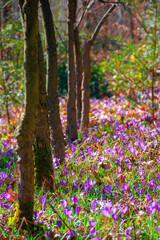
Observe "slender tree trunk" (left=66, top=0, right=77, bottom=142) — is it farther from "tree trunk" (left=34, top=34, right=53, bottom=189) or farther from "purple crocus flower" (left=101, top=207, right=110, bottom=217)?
"purple crocus flower" (left=101, top=207, right=110, bottom=217)

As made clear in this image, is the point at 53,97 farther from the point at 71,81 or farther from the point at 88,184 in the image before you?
the point at 88,184

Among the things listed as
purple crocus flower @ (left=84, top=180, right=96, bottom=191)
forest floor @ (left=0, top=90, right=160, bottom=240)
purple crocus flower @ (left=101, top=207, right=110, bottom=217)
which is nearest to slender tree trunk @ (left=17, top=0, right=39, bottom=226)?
forest floor @ (left=0, top=90, right=160, bottom=240)

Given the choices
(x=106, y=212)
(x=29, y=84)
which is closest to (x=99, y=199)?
(x=106, y=212)

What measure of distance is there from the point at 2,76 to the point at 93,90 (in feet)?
12.0

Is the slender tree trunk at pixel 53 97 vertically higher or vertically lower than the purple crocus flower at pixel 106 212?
higher

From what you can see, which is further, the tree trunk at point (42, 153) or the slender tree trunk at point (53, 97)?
the slender tree trunk at point (53, 97)

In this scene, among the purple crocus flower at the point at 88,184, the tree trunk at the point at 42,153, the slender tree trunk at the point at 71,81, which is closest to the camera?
the purple crocus flower at the point at 88,184

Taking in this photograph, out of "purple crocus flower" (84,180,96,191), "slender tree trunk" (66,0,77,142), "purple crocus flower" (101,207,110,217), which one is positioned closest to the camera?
"purple crocus flower" (101,207,110,217)

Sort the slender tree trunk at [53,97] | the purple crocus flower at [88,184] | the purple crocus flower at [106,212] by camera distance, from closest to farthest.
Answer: the purple crocus flower at [106,212] < the purple crocus flower at [88,184] < the slender tree trunk at [53,97]

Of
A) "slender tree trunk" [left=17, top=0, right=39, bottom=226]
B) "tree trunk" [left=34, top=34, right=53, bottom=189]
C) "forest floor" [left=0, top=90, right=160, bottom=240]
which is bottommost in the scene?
"forest floor" [left=0, top=90, right=160, bottom=240]

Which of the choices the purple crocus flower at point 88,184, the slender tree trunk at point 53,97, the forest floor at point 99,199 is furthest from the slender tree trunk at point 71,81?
the purple crocus flower at point 88,184

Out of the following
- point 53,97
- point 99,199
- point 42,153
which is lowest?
point 99,199

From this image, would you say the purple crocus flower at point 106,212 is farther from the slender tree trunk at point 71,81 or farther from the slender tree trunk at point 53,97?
the slender tree trunk at point 71,81

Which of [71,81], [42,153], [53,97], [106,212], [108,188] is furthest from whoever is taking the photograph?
[71,81]
